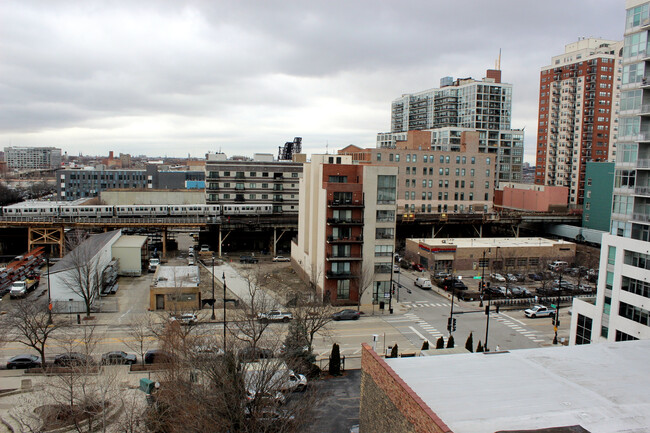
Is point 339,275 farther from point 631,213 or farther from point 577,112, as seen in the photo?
point 577,112

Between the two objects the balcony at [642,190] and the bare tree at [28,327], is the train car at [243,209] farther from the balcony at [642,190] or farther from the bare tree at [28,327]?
the balcony at [642,190]

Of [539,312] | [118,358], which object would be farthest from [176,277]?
[539,312]

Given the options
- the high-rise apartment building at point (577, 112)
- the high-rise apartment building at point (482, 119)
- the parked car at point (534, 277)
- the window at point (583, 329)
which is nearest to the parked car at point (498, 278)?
the parked car at point (534, 277)

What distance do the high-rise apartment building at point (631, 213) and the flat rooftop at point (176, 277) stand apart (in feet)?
102

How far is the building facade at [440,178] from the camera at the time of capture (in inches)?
3068

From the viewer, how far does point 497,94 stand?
127875mm

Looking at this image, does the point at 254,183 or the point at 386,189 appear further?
the point at 254,183

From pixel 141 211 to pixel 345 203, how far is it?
40.3 meters

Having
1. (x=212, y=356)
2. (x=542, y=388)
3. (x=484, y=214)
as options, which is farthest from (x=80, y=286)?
(x=484, y=214)

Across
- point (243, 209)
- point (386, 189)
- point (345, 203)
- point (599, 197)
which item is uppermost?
point (386, 189)

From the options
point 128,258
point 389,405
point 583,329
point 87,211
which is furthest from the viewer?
point 87,211

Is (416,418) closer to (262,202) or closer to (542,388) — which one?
(542,388)

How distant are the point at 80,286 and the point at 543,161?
111 meters

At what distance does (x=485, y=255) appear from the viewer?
205ft
